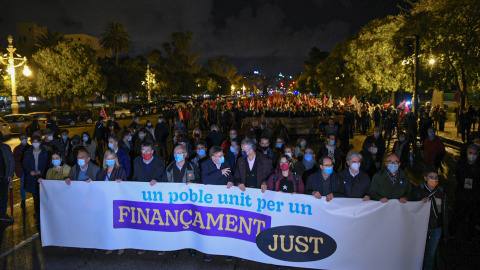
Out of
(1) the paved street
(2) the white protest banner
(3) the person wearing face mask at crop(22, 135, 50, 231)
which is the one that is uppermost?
(3) the person wearing face mask at crop(22, 135, 50, 231)

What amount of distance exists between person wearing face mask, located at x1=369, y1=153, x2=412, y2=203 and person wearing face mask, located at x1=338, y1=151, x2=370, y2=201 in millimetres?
149

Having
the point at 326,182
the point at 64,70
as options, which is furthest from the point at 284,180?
the point at 64,70

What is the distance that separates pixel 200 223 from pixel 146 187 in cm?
98

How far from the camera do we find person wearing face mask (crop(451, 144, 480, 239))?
19.0 feet

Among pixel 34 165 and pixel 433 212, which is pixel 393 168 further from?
pixel 34 165

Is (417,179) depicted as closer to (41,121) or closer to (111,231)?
(111,231)

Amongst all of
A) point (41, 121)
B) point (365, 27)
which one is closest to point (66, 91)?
point (41, 121)

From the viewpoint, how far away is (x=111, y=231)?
5438 mm

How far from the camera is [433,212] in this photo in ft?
15.2

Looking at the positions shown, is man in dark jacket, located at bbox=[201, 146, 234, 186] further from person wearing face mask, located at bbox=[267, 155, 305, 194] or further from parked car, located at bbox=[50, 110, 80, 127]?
parked car, located at bbox=[50, 110, 80, 127]

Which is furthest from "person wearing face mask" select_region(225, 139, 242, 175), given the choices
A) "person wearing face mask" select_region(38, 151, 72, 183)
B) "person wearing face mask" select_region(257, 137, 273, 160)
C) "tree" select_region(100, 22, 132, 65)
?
"tree" select_region(100, 22, 132, 65)

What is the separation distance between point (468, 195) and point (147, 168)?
17.3 feet

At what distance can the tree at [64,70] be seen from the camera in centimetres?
3631

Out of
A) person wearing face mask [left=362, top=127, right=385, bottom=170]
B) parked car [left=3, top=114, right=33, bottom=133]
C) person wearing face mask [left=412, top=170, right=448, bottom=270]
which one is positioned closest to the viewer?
person wearing face mask [left=412, top=170, right=448, bottom=270]
